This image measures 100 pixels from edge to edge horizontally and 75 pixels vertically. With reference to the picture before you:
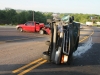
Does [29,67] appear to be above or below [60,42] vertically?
below

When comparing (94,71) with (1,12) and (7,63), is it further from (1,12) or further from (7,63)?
(1,12)

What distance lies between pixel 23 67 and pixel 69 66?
1.89 meters

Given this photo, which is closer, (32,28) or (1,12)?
(32,28)

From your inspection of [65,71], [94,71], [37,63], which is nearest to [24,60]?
[37,63]

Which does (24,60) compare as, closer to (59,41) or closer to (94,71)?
(59,41)

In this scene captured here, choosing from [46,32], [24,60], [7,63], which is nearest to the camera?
[7,63]

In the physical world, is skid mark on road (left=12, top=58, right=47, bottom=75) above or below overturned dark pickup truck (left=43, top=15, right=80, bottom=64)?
below

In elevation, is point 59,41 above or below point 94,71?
above

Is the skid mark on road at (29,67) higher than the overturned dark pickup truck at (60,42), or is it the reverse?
the overturned dark pickup truck at (60,42)

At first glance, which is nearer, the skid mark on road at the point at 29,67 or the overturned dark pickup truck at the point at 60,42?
the skid mark on road at the point at 29,67

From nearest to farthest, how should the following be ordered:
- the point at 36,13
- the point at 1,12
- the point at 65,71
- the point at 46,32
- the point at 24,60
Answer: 1. the point at 65,71
2. the point at 24,60
3. the point at 46,32
4. the point at 1,12
5. the point at 36,13

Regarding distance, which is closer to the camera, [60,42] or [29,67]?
[29,67]

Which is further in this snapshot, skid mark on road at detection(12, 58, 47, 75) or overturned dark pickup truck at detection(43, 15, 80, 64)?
overturned dark pickup truck at detection(43, 15, 80, 64)

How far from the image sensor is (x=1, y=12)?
7969cm
